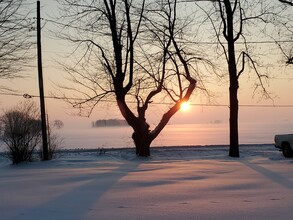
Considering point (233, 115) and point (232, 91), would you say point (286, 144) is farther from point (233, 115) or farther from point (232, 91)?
point (232, 91)

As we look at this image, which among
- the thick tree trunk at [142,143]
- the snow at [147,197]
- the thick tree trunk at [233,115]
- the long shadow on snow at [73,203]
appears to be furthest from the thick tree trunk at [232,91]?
the long shadow on snow at [73,203]

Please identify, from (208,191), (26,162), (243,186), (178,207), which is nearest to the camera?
(178,207)

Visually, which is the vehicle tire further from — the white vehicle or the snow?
the snow

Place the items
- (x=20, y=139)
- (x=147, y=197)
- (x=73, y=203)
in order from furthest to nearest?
(x=20, y=139), (x=147, y=197), (x=73, y=203)

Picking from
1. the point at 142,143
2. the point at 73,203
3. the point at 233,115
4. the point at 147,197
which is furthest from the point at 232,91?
the point at 73,203

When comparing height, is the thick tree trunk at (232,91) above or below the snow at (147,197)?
above

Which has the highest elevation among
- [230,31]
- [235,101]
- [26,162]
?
[230,31]

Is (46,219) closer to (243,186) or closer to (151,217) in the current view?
(151,217)

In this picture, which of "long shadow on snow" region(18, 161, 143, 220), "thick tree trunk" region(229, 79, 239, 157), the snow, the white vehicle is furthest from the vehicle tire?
"long shadow on snow" region(18, 161, 143, 220)

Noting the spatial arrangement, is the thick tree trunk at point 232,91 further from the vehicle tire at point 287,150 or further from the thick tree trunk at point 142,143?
the thick tree trunk at point 142,143

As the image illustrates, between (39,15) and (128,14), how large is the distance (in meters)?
4.24

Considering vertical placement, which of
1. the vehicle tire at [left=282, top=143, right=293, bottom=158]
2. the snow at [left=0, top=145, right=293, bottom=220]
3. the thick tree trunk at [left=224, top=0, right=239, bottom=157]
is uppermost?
the thick tree trunk at [left=224, top=0, right=239, bottom=157]

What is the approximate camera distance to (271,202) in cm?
648

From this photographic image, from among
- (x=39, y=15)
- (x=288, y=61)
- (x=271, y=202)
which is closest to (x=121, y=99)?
(x=39, y=15)
